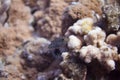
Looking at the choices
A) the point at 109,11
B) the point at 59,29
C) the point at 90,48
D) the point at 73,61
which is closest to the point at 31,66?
the point at 59,29

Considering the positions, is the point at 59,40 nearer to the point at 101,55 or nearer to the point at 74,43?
the point at 74,43

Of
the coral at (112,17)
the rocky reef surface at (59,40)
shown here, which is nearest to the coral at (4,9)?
the rocky reef surface at (59,40)

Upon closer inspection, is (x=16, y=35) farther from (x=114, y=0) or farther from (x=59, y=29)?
(x=114, y=0)

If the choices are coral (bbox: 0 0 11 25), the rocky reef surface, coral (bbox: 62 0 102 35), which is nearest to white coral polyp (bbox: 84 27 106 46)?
the rocky reef surface

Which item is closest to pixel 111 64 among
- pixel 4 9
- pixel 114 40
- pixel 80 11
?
pixel 114 40

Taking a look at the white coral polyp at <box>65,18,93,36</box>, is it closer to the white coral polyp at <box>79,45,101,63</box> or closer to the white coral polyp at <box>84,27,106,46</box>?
the white coral polyp at <box>84,27,106,46</box>

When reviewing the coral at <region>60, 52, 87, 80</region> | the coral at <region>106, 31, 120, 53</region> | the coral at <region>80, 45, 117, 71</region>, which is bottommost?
the coral at <region>60, 52, 87, 80</region>

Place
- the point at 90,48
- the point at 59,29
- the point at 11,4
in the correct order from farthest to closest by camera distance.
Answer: the point at 11,4 → the point at 59,29 → the point at 90,48

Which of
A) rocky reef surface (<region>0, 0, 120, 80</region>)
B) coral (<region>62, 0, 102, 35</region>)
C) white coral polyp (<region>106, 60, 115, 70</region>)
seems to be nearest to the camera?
white coral polyp (<region>106, 60, 115, 70</region>)
